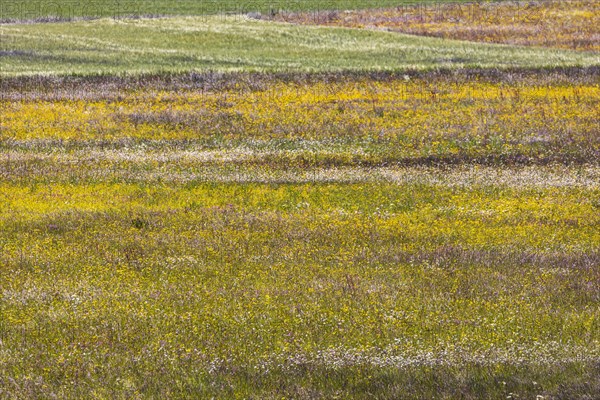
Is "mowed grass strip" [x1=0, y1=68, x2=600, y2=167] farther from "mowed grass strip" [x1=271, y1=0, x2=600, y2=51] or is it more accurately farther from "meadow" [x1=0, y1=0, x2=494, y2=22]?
"meadow" [x1=0, y1=0, x2=494, y2=22]

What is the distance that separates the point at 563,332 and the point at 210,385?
4323mm

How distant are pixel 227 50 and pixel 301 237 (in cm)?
3879

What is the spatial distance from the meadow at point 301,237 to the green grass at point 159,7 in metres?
40.9

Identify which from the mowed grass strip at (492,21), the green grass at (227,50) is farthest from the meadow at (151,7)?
the green grass at (227,50)

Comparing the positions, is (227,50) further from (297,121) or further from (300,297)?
(300,297)

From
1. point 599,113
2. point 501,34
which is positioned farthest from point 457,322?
point 501,34

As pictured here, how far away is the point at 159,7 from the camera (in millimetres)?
80438

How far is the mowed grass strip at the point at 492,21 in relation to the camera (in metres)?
62.7

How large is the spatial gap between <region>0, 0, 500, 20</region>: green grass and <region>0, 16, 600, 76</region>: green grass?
9824mm

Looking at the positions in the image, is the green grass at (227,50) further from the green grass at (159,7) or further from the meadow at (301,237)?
the green grass at (159,7)

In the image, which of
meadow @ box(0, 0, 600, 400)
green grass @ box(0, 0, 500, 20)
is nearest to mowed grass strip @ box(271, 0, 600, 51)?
green grass @ box(0, 0, 500, 20)

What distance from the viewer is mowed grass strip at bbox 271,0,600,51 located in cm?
6269

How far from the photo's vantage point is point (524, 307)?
34.3ft

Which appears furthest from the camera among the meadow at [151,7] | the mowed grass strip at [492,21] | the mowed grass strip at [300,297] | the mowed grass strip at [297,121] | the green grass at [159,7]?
the green grass at [159,7]
